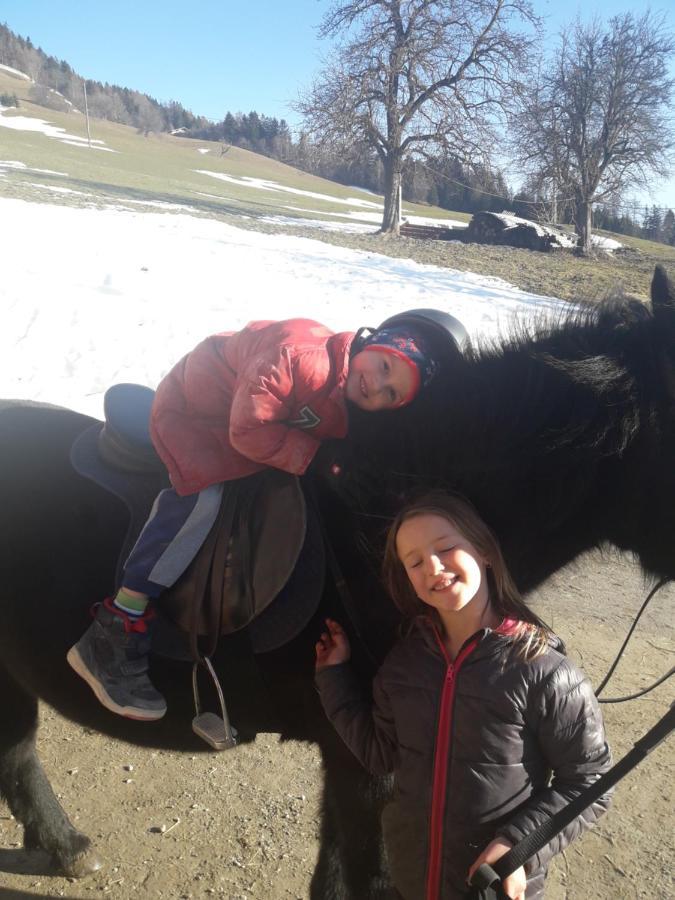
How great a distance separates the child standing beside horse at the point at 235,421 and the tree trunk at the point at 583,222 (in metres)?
20.9

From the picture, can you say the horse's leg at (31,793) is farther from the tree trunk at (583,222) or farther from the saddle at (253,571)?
the tree trunk at (583,222)

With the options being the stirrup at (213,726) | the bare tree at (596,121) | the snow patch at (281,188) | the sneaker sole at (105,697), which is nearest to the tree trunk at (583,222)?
the bare tree at (596,121)

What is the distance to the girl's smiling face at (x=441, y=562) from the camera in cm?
141

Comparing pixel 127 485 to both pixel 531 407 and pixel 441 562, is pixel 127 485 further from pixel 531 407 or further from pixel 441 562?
pixel 531 407

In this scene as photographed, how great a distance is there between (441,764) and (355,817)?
70 centimetres

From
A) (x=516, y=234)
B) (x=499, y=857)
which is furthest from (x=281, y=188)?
(x=499, y=857)

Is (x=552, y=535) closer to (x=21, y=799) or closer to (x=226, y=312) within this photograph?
(x=21, y=799)

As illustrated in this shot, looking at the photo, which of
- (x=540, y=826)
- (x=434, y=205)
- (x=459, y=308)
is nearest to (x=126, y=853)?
(x=540, y=826)

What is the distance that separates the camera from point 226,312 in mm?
8438

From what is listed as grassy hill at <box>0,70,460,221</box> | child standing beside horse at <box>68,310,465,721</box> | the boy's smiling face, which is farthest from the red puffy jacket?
grassy hill at <box>0,70,460,221</box>

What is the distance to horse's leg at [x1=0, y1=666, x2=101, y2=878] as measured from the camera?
2.47 meters

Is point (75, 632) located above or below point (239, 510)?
below

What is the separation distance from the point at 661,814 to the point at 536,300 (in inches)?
340

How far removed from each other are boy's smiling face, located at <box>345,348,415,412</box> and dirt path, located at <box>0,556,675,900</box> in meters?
0.98
